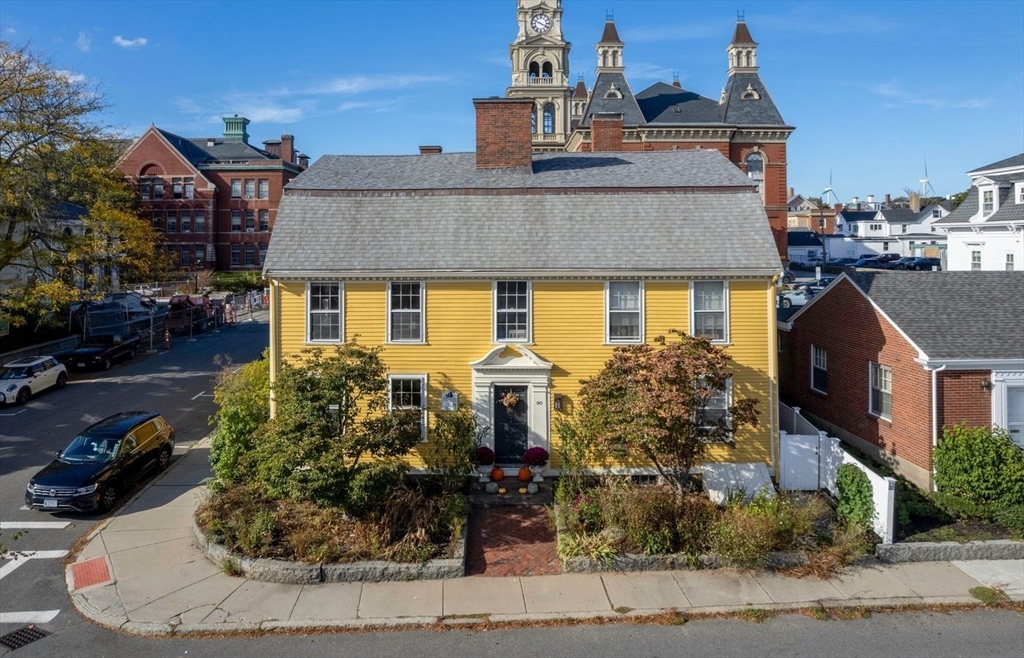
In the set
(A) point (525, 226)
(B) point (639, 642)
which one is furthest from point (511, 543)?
(A) point (525, 226)

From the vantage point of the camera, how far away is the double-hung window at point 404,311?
17.2 m

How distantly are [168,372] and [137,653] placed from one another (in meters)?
23.6

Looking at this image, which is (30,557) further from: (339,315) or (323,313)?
(339,315)

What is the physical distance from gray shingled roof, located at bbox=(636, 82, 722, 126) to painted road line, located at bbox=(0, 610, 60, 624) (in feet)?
166

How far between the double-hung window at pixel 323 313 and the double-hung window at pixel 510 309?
3995 mm

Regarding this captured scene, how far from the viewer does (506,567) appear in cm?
1302

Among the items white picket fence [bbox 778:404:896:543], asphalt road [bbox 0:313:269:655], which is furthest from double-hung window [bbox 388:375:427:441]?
white picket fence [bbox 778:404:896:543]

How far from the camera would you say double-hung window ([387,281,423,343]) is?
17.2 metres

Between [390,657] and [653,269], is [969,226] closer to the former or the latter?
[653,269]

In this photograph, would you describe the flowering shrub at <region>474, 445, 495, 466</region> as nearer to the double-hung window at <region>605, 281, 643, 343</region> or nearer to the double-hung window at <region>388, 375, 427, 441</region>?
the double-hung window at <region>388, 375, 427, 441</region>

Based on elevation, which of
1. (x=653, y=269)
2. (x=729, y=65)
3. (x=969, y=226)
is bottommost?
(x=653, y=269)

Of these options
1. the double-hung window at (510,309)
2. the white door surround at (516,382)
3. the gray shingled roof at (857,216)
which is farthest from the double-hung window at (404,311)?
the gray shingled roof at (857,216)

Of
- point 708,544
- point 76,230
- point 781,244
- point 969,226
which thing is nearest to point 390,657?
point 708,544

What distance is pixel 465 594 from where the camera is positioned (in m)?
12.1
